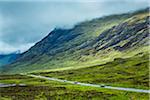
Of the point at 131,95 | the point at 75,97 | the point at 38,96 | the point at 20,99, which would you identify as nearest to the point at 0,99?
the point at 20,99

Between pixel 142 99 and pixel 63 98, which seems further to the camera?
pixel 63 98

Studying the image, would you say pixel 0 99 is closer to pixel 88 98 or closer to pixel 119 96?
pixel 88 98

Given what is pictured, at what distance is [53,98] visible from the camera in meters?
98.1

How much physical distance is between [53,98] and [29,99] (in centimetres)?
731

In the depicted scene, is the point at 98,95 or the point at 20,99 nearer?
the point at 20,99

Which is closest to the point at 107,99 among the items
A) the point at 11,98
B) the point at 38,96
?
the point at 38,96

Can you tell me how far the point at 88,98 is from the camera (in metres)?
97.1

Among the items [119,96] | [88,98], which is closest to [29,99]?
[88,98]

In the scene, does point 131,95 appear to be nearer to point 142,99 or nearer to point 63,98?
point 142,99

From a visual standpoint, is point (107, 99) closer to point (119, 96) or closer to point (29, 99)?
point (119, 96)

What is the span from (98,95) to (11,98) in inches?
1062

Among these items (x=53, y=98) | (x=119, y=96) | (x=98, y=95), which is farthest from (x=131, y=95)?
(x=53, y=98)

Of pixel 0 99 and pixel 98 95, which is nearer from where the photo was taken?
pixel 0 99

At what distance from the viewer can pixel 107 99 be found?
95.5 meters
